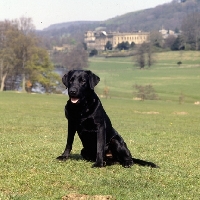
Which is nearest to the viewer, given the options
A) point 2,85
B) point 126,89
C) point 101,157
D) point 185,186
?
point 185,186

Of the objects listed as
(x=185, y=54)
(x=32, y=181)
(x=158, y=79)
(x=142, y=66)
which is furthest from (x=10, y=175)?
(x=185, y=54)

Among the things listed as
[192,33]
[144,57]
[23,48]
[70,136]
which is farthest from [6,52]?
[192,33]

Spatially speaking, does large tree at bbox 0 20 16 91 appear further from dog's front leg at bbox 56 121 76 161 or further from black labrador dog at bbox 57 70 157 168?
black labrador dog at bbox 57 70 157 168

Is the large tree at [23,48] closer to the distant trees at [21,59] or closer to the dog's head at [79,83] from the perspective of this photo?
the distant trees at [21,59]

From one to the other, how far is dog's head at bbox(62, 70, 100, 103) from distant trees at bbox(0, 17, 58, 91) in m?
70.0

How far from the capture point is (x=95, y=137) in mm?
7199

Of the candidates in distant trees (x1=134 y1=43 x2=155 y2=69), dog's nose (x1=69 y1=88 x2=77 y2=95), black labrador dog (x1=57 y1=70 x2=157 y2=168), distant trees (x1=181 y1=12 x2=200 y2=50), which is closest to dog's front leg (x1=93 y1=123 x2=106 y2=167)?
black labrador dog (x1=57 y1=70 x2=157 y2=168)

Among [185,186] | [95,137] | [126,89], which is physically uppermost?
[95,137]

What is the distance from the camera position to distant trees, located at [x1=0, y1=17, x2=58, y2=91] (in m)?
76.1

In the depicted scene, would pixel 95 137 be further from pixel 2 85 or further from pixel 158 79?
pixel 158 79

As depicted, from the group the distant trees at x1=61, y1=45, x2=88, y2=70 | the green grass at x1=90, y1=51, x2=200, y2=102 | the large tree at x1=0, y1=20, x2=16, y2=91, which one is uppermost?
the large tree at x1=0, y1=20, x2=16, y2=91

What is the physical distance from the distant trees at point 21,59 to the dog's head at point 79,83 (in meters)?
70.0

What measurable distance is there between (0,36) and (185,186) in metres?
75.3

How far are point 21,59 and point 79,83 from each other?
72.6 metres
